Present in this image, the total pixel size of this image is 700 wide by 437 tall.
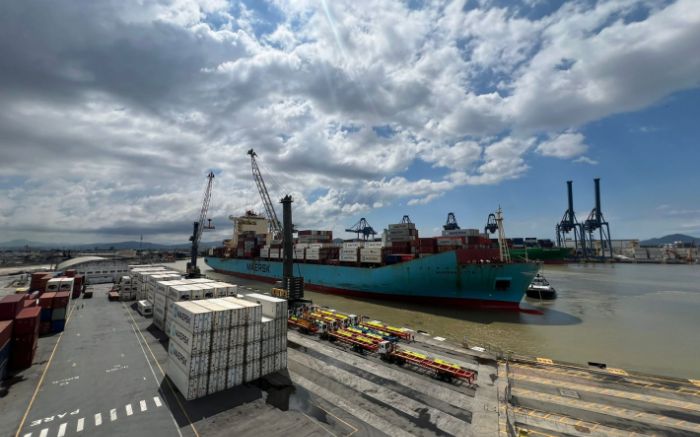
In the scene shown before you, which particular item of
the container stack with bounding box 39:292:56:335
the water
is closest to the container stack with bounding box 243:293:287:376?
the water

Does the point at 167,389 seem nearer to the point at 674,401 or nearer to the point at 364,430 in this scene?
the point at 364,430

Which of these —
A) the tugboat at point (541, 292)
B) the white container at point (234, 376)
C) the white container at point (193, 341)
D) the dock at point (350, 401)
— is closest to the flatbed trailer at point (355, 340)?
the dock at point (350, 401)

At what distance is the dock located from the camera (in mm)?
12711

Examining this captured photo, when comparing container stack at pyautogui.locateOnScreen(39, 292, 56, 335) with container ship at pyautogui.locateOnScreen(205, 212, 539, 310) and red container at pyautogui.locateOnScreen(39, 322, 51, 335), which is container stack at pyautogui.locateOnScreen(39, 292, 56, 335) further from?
container ship at pyautogui.locateOnScreen(205, 212, 539, 310)

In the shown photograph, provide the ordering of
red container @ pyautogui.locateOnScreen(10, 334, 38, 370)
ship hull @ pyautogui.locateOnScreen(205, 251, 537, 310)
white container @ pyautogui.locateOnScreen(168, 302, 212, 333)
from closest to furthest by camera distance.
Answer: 1. white container @ pyautogui.locateOnScreen(168, 302, 212, 333)
2. red container @ pyautogui.locateOnScreen(10, 334, 38, 370)
3. ship hull @ pyautogui.locateOnScreen(205, 251, 537, 310)

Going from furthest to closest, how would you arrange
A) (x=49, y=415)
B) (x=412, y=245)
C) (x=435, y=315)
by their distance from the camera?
(x=412, y=245)
(x=435, y=315)
(x=49, y=415)

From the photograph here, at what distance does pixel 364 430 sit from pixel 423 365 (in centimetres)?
709

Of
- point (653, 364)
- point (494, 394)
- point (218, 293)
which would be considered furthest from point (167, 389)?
→ point (653, 364)

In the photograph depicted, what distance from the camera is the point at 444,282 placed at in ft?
133

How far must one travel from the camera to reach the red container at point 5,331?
16953mm

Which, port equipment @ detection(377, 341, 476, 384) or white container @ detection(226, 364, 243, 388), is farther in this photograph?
port equipment @ detection(377, 341, 476, 384)

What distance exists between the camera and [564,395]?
610 inches

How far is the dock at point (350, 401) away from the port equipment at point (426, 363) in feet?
1.60

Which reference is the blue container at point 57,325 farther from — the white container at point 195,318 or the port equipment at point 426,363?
the port equipment at point 426,363
